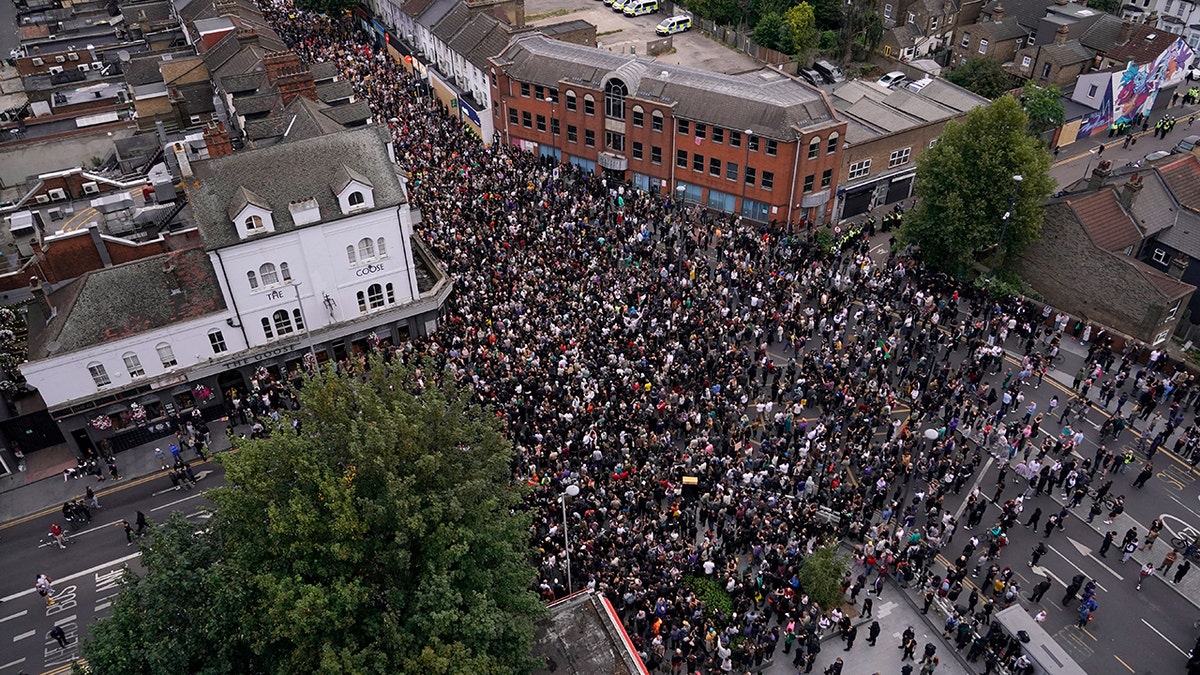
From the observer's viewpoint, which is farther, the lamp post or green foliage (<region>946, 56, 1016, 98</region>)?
green foliage (<region>946, 56, 1016, 98</region>)

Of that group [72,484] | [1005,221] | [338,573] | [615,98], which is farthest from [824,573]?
[615,98]

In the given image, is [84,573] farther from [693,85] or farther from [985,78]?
[985,78]

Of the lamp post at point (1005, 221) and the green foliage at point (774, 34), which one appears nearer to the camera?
the lamp post at point (1005, 221)

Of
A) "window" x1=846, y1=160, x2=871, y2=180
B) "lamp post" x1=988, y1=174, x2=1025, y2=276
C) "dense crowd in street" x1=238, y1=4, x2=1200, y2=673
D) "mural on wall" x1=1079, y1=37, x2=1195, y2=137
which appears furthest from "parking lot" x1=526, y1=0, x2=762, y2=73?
"lamp post" x1=988, y1=174, x2=1025, y2=276

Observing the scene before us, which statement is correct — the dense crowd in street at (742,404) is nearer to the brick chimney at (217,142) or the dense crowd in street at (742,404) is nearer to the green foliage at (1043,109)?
the brick chimney at (217,142)

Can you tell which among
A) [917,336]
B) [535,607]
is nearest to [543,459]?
[535,607]

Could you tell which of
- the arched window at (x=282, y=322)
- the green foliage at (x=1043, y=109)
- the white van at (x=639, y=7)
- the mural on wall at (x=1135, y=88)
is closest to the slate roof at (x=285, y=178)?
the arched window at (x=282, y=322)

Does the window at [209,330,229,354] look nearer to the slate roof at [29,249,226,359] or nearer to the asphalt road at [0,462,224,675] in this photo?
the slate roof at [29,249,226,359]

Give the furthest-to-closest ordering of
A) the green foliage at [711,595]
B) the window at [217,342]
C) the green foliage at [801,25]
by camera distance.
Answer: the green foliage at [801,25] < the window at [217,342] < the green foliage at [711,595]
